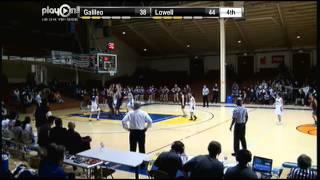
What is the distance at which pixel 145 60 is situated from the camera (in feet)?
132

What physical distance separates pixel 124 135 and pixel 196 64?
26665 millimetres

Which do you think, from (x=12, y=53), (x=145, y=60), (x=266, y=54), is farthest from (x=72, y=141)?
(x=145, y=60)

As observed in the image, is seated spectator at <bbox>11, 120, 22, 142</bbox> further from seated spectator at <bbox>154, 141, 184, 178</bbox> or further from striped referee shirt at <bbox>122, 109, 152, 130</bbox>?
seated spectator at <bbox>154, 141, 184, 178</bbox>

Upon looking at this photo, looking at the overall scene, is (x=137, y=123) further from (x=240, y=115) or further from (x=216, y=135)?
(x=216, y=135)

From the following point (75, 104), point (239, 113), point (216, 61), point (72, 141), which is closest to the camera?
point (72, 141)

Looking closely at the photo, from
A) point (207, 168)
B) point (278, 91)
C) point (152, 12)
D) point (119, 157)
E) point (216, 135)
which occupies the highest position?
point (152, 12)

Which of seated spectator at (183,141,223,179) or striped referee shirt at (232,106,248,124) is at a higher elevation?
striped referee shirt at (232,106,248,124)

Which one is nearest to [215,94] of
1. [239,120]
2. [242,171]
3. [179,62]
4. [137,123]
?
[179,62]

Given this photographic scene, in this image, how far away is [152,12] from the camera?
32.2 ft

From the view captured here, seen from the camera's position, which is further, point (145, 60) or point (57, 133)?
point (145, 60)

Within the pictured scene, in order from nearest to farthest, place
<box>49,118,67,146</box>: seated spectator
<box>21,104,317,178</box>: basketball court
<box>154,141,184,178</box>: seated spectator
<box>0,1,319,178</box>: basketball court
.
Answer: <box>154,141,184,178</box>: seated spectator, <box>49,118,67,146</box>: seated spectator, <box>21,104,317,178</box>: basketball court, <box>0,1,319,178</box>: basketball court

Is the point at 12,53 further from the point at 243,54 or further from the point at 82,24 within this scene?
the point at 243,54

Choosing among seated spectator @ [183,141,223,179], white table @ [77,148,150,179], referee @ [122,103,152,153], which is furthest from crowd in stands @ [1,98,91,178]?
seated spectator @ [183,141,223,179]

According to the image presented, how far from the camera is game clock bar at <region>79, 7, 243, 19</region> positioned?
32.0ft
